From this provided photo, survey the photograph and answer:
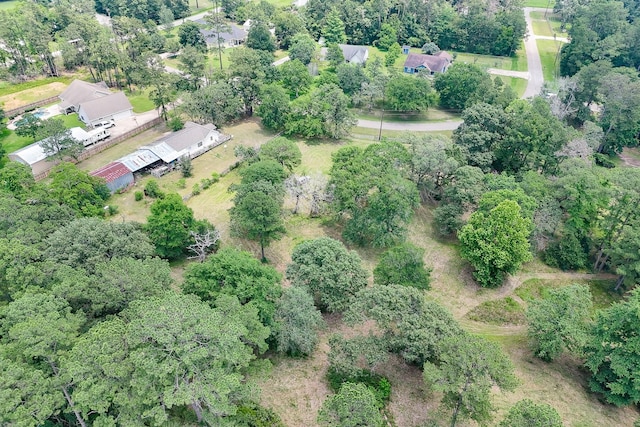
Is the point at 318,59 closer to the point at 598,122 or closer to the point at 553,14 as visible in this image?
the point at 598,122

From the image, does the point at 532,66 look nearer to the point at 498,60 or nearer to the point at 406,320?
the point at 498,60

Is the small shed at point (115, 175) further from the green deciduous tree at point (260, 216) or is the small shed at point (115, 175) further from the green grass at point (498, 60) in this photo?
the green grass at point (498, 60)

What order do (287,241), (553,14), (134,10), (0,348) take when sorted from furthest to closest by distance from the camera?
(553,14) → (134,10) → (287,241) → (0,348)

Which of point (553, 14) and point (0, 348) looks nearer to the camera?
point (0, 348)

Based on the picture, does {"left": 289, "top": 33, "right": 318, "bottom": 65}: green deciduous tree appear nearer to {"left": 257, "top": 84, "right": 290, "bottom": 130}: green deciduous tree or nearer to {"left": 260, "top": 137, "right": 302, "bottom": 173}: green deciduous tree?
{"left": 257, "top": 84, "right": 290, "bottom": 130}: green deciduous tree

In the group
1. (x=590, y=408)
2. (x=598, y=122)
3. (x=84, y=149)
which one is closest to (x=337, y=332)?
(x=590, y=408)

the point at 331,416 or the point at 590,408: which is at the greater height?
the point at 331,416

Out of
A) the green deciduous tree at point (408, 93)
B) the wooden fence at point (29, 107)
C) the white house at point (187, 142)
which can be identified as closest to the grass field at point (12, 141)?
the wooden fence at point (29, 107)
